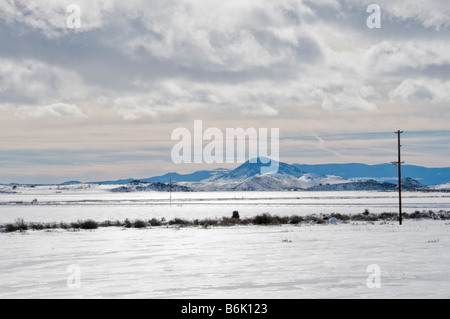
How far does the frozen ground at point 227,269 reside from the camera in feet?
32.3

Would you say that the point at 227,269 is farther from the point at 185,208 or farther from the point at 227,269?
the point at 185,208

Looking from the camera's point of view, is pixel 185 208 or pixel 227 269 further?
pixel 185 208

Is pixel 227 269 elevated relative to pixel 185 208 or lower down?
elevated

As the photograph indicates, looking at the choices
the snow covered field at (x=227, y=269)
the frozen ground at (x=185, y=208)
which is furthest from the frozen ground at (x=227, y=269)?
the frozen ground at (x=185, y=208)

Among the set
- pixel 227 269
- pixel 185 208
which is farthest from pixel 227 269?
pixel 185 208

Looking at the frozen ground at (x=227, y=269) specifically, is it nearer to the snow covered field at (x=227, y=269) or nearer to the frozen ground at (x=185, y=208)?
the snow covered field at (x=227, y=269)

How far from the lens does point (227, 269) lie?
42.6 ft

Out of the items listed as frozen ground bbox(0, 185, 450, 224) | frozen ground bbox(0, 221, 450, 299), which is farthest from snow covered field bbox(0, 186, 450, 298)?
Result: frozen ground bbox(0, 185, 450, 224)

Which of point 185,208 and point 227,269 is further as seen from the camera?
point 185,208

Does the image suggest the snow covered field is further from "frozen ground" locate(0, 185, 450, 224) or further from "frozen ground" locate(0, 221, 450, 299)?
"frozen ground" locate(0, 185, 450, 224)
